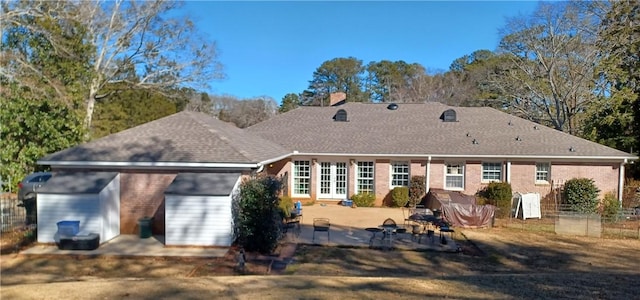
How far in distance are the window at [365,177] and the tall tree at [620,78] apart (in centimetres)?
1581

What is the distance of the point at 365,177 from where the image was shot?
73.2 ft

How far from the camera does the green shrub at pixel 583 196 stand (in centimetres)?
1970

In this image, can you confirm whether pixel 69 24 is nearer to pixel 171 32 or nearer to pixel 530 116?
pixel 171 32

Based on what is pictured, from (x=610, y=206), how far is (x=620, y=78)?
457 inches

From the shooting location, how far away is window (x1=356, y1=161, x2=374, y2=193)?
73.0 ft

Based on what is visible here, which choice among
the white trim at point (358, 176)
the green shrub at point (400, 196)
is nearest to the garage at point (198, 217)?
the white trim at point (358, 176)

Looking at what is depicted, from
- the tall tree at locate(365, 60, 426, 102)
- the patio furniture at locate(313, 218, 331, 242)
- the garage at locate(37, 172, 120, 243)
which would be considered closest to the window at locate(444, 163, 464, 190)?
the patio furniture at locate(313, 218, 331, 242)

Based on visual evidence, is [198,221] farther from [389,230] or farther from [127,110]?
[127,110]

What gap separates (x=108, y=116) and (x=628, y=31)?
1456 inches

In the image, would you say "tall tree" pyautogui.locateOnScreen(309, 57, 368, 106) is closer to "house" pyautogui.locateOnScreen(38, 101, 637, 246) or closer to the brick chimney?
the brick chimney

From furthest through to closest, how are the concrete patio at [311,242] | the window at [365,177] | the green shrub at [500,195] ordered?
the window at [365,177]
the green shrub at [500,195]
the concrete patio at [311,242]

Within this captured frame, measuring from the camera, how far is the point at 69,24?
75.4ft

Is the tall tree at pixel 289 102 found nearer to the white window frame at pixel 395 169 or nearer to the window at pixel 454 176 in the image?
the white window frame at pixel 395 169

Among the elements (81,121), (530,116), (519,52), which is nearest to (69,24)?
(81,121)
